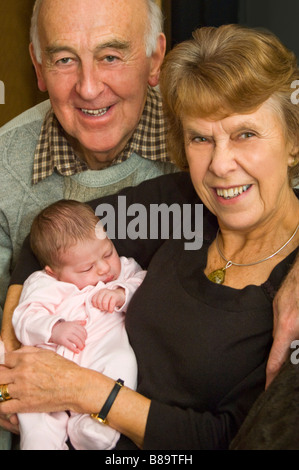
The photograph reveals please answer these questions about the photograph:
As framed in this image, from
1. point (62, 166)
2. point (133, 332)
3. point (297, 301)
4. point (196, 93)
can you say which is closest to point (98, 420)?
point (133, 332)

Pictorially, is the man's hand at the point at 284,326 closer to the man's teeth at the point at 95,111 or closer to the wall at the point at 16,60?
the man's teeth at the point at 95,111

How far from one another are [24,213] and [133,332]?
66cm

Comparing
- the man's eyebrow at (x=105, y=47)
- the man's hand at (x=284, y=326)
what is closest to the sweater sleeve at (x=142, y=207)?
the man's eyebrow at (x=105, y=47)

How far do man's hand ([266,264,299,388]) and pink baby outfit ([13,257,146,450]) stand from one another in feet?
1.20

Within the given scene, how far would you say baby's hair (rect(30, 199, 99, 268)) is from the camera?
160 cm

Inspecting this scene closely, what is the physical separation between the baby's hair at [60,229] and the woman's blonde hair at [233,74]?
0.39 metres

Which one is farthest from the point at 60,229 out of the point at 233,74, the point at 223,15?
the point at 223,15

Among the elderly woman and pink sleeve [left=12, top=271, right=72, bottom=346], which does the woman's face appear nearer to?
the elderly woman

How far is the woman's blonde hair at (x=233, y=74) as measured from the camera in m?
1.31

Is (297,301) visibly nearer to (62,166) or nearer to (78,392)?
(78,392)

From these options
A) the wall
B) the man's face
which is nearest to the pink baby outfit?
the man's face

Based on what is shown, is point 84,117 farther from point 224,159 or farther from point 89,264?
point 224,159

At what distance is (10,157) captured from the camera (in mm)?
2020

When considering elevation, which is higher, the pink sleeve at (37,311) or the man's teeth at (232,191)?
the man's teeth at (232,191)
